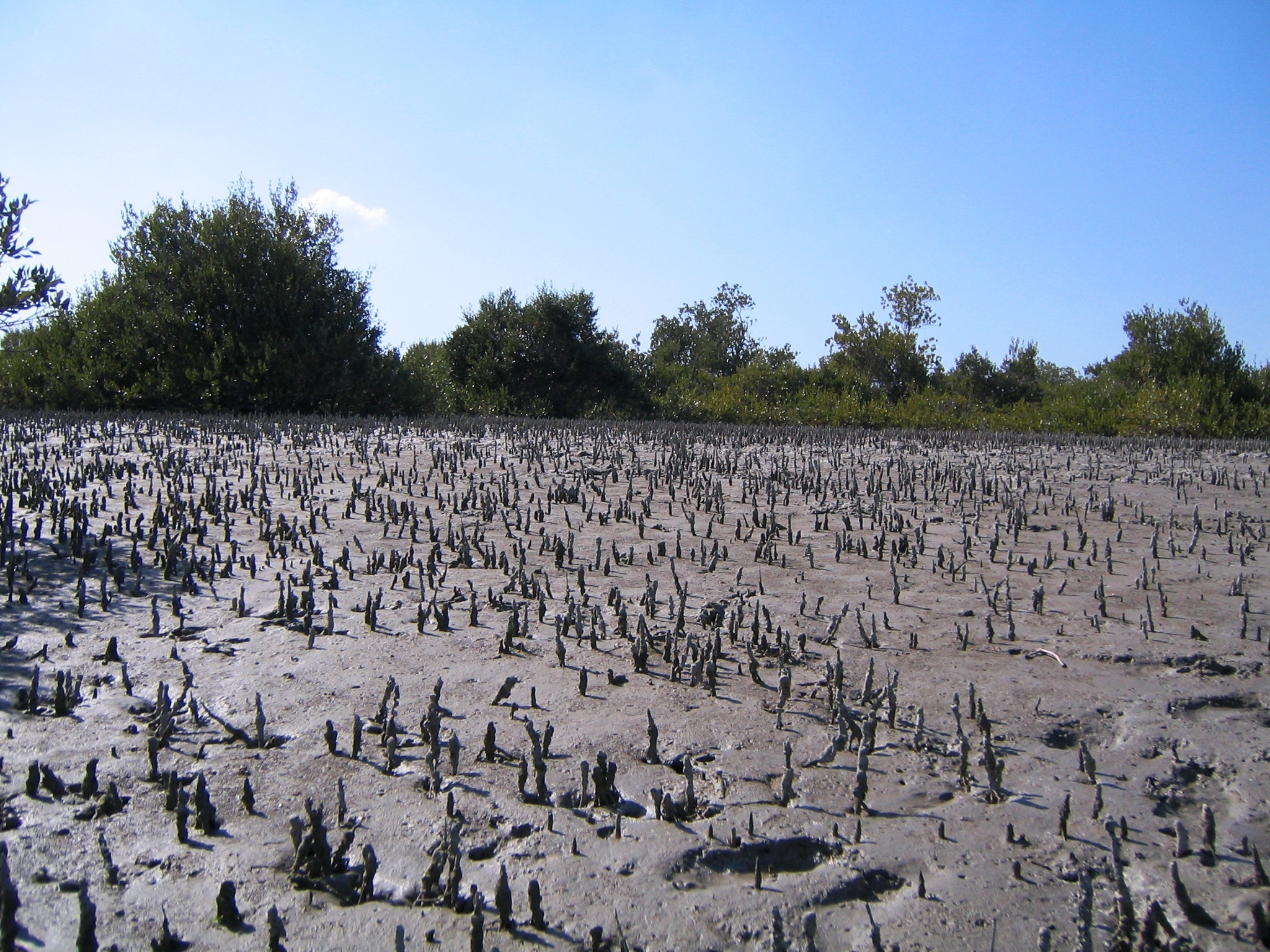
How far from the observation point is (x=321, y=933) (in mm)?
2398

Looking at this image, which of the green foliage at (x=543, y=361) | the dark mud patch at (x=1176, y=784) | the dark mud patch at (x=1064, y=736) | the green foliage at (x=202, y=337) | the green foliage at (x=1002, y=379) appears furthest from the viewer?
the green foliage at (x=1002, y=379)

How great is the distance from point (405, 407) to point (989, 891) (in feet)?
75.4

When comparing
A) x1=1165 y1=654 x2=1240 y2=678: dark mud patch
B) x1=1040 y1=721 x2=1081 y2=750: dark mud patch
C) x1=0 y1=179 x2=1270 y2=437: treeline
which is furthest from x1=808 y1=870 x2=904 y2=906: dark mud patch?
x1=0 y1=179 x2=1270 y2=437: treeline

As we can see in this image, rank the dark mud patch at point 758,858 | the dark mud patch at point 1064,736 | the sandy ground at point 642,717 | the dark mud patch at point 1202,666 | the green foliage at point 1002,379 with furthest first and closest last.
A: 1. the green foliage at point 1002,379
2. the dark mud patch at point 1202,666
3. the dark mud patch at point 1064,736
4. the dark mud patch at point 758,858
5. the sandy ground at point 642,717

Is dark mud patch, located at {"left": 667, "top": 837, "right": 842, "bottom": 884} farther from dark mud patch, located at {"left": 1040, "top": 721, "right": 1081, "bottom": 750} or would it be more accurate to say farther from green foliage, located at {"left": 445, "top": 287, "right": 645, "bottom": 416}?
green foliage, located at {"left": 445, "top": 287, "right": 645, "bottom": 416}

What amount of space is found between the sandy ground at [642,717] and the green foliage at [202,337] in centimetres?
1436

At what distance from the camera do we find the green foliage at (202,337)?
21.3 m

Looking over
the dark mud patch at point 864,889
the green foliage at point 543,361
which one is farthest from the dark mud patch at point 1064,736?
the green foliage at point 543,361

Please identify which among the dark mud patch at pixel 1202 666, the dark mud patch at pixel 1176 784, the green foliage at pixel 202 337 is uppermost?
the green foliage at pixel 202 337

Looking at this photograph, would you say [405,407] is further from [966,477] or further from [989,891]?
[989,891]

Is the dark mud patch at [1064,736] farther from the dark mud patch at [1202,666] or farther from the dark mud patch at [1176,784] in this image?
the dark mud patch at [1202,666]

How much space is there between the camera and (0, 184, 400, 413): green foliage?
838 inches

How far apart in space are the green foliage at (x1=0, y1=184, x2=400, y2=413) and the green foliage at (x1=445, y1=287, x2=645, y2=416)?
447 cm

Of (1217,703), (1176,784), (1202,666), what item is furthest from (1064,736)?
(1202,666)
